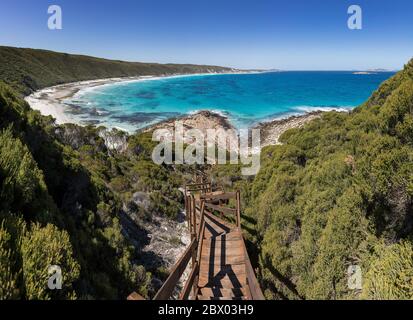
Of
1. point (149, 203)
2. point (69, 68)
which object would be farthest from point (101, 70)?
point (149, 203)

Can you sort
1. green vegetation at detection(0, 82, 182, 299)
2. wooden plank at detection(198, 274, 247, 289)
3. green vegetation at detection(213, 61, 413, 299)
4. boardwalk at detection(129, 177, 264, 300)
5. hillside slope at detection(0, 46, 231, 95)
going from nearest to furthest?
green vegetation at detection(0, 82, 182, 299), green vegetation at detection(213, 61, 413, 299), boardwalk at detection(129, 177, 264, 300), wooden plank at detection(198, 274, 247, 289), hillside slope at detection(0, 46, 231, 95)

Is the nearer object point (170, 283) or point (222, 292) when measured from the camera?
point (170, 283)

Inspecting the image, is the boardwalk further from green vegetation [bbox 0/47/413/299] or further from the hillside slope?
the hillside slope

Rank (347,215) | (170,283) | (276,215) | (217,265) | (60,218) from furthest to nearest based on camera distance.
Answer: (276,215) < (217,265) < (347,215) < (60,218) < (170,283)

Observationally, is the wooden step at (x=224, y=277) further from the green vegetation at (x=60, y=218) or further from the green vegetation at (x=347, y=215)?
the green vegetation at (x=60, y=218)

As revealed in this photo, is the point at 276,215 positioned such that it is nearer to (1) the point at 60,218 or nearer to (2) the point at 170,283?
(2) the point at 170,283

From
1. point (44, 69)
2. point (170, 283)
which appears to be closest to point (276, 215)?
point (170, 283)

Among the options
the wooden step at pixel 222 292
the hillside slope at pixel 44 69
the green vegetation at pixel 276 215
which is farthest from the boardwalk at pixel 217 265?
the hillside slope at pixel 44 69

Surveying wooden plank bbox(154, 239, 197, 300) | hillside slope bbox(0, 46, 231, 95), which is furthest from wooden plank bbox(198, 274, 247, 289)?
hillside slope bbox(0, 46, 231, 95)
